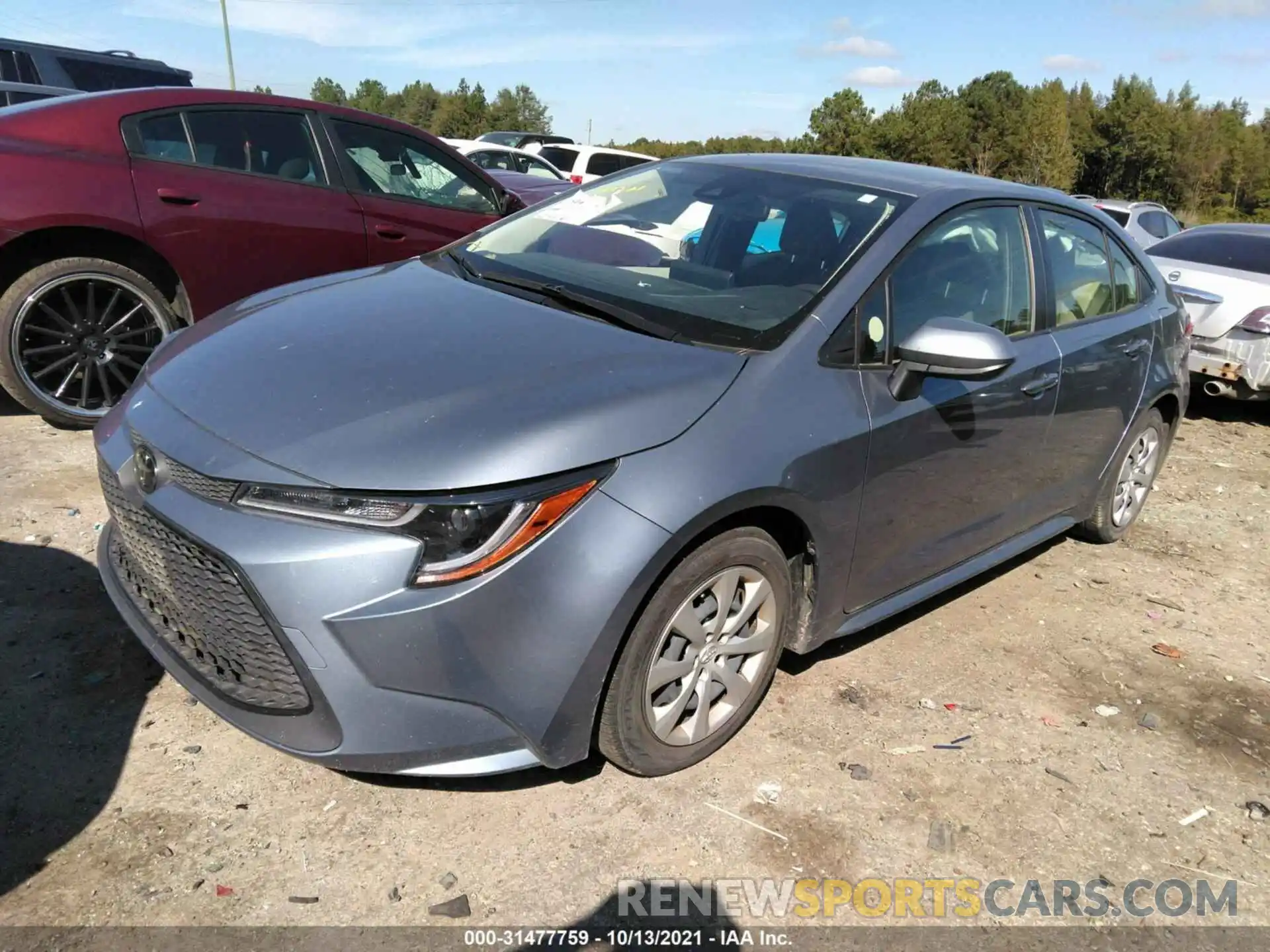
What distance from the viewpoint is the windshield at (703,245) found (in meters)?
2.98

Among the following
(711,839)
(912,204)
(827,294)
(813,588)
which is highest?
(912,204)

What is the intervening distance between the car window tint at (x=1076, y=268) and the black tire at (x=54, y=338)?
4077 mm

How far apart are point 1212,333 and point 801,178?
5.27m

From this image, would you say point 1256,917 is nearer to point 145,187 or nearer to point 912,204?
point 912,204

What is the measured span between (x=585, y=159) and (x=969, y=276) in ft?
44.6

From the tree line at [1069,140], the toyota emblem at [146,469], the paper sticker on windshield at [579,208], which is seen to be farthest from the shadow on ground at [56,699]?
the tree line at [1069,140]

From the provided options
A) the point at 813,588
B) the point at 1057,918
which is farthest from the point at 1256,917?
the point at 813,588

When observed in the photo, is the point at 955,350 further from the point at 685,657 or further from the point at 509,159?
the point at 509,159

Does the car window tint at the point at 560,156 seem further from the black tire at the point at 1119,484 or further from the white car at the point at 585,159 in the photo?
the black tire at the point at 1119,484

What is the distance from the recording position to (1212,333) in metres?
7.28

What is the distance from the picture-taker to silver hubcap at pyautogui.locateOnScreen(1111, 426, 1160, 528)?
184 inches

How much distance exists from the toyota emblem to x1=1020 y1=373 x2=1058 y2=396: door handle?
9.14 feet

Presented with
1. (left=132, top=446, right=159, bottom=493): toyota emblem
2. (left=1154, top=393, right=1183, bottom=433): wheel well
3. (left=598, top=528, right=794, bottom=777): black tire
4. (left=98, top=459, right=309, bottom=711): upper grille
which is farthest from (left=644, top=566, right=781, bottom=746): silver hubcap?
(left=1154, top=393, right=1183, bottom=433): wheel well

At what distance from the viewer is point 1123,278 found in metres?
4.37
